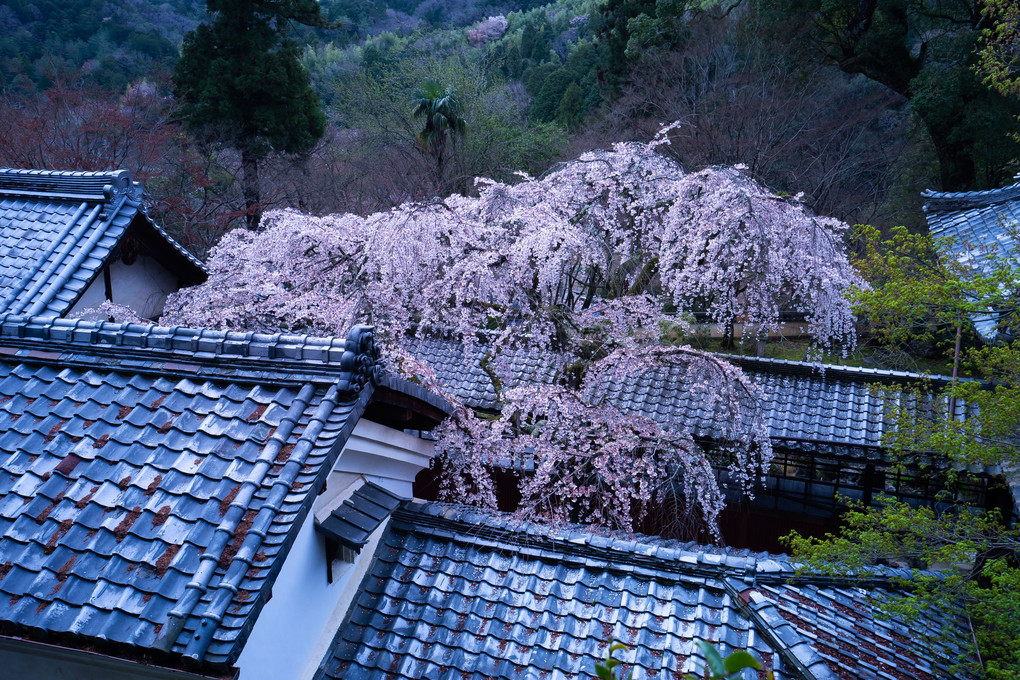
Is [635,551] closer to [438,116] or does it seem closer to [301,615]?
[301,615]

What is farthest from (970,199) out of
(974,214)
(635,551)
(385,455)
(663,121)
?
(385,455)

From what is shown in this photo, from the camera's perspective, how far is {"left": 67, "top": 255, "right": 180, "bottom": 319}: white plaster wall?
9959 millimetres

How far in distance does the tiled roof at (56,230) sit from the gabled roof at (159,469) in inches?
194

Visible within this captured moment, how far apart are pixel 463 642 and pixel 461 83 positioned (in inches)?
867

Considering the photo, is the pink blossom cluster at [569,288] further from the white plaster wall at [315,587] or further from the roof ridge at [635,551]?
the white plaster wall at [315,587]

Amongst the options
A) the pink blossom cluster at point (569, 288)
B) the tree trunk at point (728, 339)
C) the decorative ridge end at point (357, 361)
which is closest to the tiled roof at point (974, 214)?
the pink blossom cluster at point (569, 288)

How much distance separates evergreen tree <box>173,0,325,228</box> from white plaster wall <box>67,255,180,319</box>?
296 inches

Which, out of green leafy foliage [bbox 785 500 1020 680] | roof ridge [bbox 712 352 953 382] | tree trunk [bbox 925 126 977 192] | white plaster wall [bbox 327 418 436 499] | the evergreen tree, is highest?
tree trunk [bbox 925 126 977 192]

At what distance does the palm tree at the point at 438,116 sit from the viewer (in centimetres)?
1783

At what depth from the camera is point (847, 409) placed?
29.6 feet

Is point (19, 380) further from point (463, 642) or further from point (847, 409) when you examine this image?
point (847, 409)

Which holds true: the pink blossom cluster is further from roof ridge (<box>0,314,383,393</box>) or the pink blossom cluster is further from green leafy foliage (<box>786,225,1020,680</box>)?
roof ridge (<box>0,314,383,393</box>)

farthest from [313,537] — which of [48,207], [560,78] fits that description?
[560,78]

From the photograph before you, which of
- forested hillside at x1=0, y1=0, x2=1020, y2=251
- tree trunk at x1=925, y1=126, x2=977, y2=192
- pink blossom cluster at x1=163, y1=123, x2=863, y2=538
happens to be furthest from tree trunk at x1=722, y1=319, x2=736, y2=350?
pink blossom cluster at x1=163, y1=123, x2=863, y2=538
